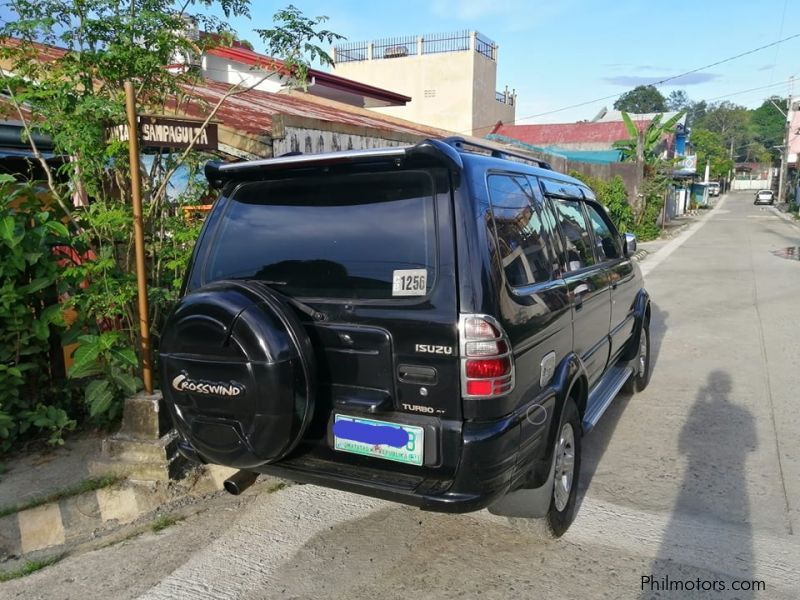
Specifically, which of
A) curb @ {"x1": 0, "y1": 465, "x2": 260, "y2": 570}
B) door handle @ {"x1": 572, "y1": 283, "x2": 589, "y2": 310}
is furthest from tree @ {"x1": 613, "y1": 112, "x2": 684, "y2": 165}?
curb @ {"x1": 0, "y1": 465, "x2": 260, "y2": 570}

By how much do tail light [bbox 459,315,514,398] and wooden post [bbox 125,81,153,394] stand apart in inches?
90.1

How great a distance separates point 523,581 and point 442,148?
201 cm

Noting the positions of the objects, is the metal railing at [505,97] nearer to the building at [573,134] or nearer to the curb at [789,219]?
the building at [573,134]

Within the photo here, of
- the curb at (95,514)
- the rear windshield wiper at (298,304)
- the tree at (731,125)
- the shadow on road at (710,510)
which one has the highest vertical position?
the tree at (731,125)

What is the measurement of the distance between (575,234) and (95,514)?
3358mm

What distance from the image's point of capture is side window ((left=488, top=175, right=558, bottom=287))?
2.75 m

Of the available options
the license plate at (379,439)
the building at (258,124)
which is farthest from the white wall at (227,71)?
the license plate at (379,439)

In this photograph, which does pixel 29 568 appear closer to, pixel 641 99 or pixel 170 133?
pixel 170 133

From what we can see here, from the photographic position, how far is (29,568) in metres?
3.03

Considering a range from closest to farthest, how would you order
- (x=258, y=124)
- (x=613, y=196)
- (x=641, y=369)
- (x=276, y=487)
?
(x=276, y=487) < (x=641, y=369) < (x=258, y=124) < (x=613, y=196)

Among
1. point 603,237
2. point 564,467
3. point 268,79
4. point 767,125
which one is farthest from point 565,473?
point 767,125

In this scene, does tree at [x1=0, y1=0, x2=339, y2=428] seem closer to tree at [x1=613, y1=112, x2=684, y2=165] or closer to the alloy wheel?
the alloy wheel

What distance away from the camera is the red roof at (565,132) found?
33.8 m

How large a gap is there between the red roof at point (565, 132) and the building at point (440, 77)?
4.99 feet
